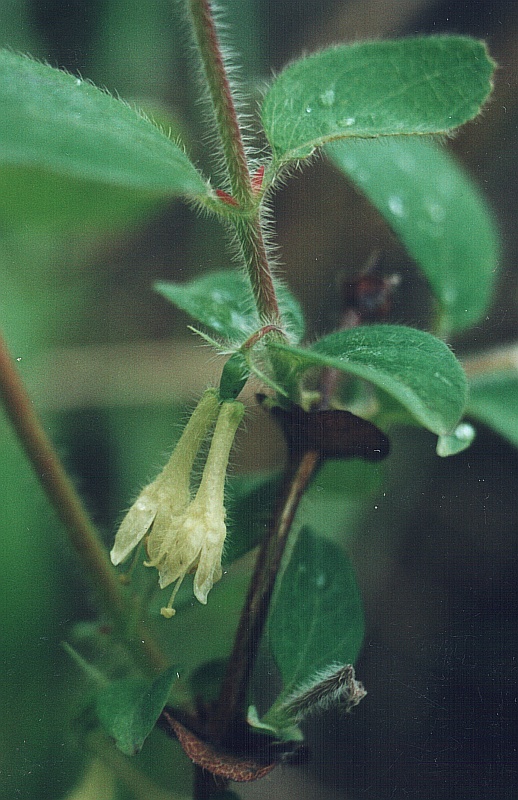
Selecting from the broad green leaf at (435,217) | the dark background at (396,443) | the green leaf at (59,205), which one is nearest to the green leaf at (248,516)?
the dark background at (396,443)

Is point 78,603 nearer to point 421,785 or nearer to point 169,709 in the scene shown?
point 169,709

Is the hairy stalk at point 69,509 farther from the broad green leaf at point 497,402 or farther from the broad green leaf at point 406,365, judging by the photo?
the broad green leaf at point 497,402

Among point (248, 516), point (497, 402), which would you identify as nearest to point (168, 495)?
point (248, 516)

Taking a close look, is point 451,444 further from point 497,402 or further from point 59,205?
point 59,205

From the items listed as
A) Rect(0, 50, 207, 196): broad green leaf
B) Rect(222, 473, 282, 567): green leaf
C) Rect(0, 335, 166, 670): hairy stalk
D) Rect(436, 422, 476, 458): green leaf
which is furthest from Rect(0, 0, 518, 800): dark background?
Rect(0, 50, 207, 196): broad green leaf

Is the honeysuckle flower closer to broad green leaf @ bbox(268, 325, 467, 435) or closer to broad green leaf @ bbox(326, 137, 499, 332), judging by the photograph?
broad green leaf @ bbox(268, 325, 467, 435)
